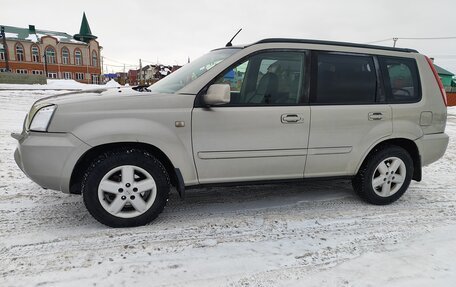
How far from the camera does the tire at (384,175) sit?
402cm

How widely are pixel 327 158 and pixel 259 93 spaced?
106 cm

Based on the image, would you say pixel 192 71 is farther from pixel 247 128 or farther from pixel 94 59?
pixel 94 59

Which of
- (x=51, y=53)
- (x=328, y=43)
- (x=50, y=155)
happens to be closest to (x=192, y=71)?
(x=328, y=43)

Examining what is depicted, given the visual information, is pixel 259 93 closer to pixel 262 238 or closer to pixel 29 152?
pixel 262 238

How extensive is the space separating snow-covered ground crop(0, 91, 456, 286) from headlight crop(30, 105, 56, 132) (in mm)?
969

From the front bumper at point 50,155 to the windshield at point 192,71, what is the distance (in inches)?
40.2

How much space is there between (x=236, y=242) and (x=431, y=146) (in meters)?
2.79

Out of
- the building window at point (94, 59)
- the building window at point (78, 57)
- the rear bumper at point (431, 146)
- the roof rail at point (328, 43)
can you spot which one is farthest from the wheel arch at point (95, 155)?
the building window at point (94, 59)

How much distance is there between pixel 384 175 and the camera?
13.4ft

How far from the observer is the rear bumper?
13.6 ft

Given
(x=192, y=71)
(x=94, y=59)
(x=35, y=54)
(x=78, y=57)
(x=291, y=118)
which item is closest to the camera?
(x=291, y=118)

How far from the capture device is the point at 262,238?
3.19m

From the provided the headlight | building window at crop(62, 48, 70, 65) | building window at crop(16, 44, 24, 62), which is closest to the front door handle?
the headlight

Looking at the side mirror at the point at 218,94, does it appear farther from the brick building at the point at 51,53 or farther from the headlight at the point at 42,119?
the brick building at the point at 51,53
